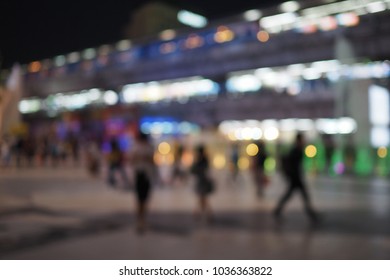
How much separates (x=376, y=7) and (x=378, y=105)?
3.71m

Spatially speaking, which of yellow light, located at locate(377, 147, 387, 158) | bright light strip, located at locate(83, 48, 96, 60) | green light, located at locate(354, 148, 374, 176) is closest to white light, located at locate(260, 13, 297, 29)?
bright light strip, located at locate(83, 48, 96, 60)

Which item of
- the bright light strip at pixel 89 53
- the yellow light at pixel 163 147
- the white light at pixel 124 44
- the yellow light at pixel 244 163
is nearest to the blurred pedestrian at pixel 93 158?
the yellow light at pixel 163 147

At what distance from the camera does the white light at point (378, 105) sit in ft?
24.5

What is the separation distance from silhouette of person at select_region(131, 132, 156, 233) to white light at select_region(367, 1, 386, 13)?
3246 millimetres

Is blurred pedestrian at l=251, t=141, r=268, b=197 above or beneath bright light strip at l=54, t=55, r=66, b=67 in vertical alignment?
beneath

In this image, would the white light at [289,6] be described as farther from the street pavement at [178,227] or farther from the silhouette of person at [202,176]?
the street pavement at [178,227]

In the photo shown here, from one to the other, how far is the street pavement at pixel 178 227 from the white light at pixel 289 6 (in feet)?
10.7

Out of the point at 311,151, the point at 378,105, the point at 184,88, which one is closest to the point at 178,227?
the point at 378,105

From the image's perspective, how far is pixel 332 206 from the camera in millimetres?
6988

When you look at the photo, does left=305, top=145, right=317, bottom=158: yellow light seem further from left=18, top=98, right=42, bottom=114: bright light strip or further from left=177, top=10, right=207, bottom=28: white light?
left=18, top=98, right=42, bottom=114: bright light strip

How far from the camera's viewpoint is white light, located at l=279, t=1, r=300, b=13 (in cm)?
608

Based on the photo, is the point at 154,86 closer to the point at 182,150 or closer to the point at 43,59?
the point at 182,150
